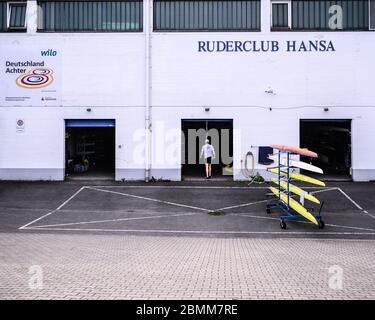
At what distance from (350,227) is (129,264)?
26.7 ft

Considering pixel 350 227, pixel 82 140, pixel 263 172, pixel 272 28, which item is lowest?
pixel 350 227

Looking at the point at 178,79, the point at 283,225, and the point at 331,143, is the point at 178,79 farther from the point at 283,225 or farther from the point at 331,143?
the point at 283,225

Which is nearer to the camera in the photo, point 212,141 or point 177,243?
point 177,243

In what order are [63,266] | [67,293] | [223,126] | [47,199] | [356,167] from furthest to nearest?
[223,126]
[356,167]
[47,199]
[63,266]
[67,293]

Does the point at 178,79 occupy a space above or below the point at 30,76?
below

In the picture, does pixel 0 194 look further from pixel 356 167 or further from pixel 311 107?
pixel 356 167

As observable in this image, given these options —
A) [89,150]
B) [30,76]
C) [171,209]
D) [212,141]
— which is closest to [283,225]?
[171,209]

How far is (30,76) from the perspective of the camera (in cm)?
2231

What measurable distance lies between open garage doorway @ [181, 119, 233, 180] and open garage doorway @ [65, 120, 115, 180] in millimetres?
4224

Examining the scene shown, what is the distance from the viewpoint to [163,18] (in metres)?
22.4

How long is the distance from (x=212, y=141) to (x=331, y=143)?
7384 mm

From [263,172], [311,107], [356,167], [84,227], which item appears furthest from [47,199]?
[356,167]

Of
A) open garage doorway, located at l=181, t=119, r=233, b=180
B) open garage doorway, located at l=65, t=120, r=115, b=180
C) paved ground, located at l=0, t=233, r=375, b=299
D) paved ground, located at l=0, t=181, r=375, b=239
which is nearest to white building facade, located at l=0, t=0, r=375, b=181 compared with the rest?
open garage doorway, located at l=65, t=120, r=115, b=180

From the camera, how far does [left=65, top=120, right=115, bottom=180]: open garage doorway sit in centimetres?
2253
